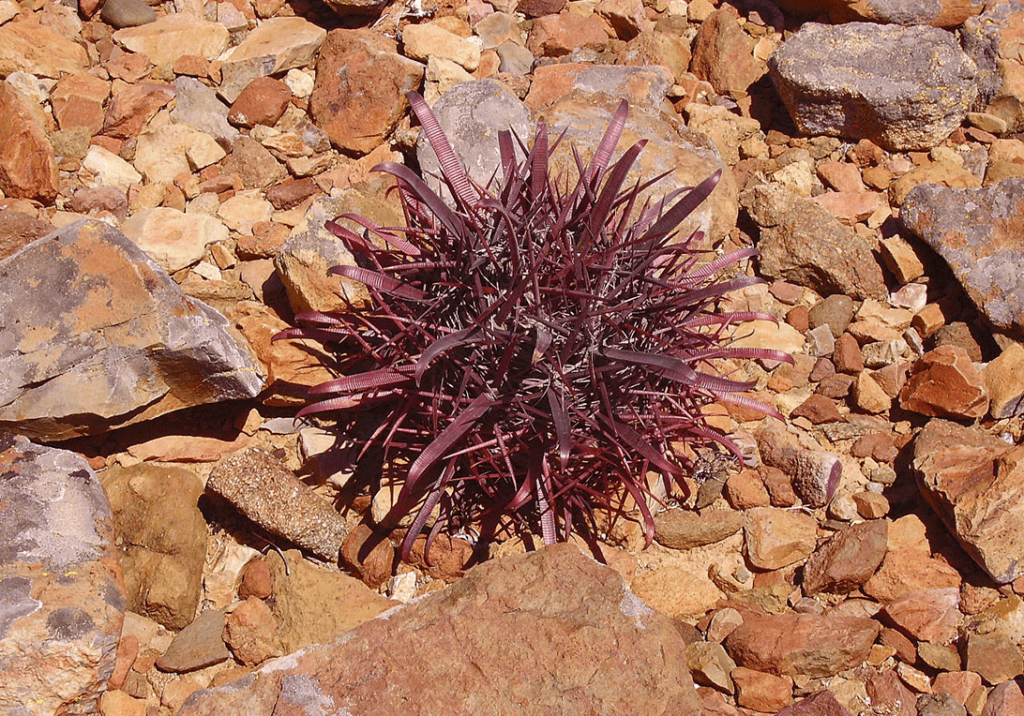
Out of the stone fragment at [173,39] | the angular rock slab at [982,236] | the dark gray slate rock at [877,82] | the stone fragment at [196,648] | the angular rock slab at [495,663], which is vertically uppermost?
the dark gray slate rock at [877,82]

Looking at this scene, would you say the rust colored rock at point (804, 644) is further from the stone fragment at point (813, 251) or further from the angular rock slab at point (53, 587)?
the angular rock slab at point (53, 587)

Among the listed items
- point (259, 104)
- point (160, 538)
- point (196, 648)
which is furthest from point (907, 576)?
point (259, 104)

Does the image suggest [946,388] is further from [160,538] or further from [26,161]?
[26,161]

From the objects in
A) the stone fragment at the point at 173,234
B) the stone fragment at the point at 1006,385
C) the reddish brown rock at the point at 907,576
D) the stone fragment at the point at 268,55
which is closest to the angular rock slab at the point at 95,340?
the stone fragment at the point at 173,234

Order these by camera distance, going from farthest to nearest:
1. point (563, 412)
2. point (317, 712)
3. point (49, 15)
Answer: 1. point (49, 15)
2. point (563, 412)
3. point (317, 712)

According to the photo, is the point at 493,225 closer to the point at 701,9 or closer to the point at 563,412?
the point at 563,412

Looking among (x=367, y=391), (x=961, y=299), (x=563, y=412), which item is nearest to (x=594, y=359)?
(x=563, y=412)

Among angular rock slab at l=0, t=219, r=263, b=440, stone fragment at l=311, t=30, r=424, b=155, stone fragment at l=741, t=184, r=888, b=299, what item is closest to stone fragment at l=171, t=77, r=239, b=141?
stone fragment at l=311, t=30, r=424, b=155
